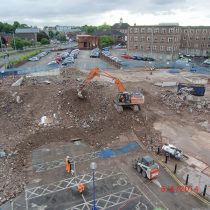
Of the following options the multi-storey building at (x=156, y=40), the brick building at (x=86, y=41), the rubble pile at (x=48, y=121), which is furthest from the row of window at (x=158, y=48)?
the rubble pile at (x=48, y=121)

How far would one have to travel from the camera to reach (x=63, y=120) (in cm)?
3114

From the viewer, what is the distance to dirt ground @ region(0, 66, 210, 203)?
24.1m

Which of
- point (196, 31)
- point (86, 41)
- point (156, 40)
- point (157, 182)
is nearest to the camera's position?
point (157, 182)

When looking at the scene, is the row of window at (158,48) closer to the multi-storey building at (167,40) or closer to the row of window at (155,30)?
the multi-storey building at (167,40)

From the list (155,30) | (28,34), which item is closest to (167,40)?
(155,30)

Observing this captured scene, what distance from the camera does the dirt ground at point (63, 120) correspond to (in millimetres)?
24113

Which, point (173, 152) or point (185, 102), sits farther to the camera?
point (185, 102)

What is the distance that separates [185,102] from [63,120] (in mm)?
19963

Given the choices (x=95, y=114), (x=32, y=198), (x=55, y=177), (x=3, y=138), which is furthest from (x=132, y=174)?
(x=3, y=138)

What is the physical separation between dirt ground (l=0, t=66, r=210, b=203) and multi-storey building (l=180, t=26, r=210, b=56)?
5817 centimetres

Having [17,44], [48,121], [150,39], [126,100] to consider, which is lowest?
[48,121]

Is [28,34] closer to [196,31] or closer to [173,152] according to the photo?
[196,31]

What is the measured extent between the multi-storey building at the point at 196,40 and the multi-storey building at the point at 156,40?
16892 mm
